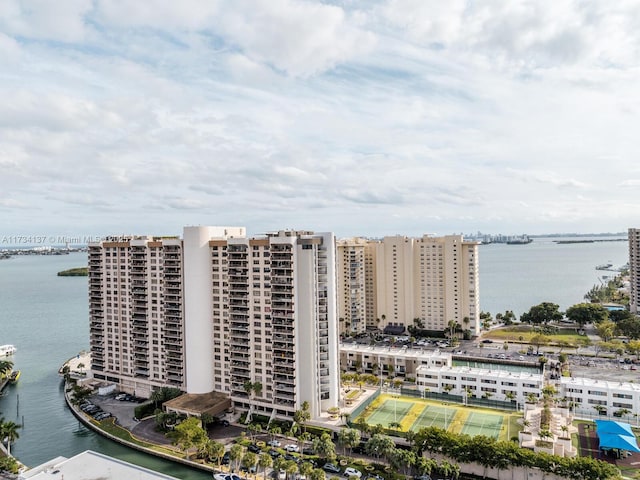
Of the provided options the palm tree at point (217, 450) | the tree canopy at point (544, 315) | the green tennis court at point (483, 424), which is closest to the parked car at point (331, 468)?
the palm tree at point (217, 450)

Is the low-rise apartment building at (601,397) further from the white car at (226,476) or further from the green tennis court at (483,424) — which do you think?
the white car at (226,476)

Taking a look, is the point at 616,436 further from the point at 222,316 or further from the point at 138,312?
the point at 138,312

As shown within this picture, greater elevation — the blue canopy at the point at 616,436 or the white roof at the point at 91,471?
the white roof at the point at 91,471

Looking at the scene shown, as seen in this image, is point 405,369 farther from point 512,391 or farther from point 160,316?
point 160,316

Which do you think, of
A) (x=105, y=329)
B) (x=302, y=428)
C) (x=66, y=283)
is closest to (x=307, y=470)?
(x=302, y=428)

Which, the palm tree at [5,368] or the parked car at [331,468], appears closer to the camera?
the parked car at [331,468]

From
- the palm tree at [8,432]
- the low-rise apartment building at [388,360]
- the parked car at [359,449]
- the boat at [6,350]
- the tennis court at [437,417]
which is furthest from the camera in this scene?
the boat at [6,350]

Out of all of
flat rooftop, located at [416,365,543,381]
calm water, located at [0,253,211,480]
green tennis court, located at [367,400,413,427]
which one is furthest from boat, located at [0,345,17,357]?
flat rooftop, located at [416,365,543,381]

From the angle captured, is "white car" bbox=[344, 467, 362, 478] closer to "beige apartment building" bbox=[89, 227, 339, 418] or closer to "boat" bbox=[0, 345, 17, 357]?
"beige apartment building" bbox=[89, 227, 339, 418]
